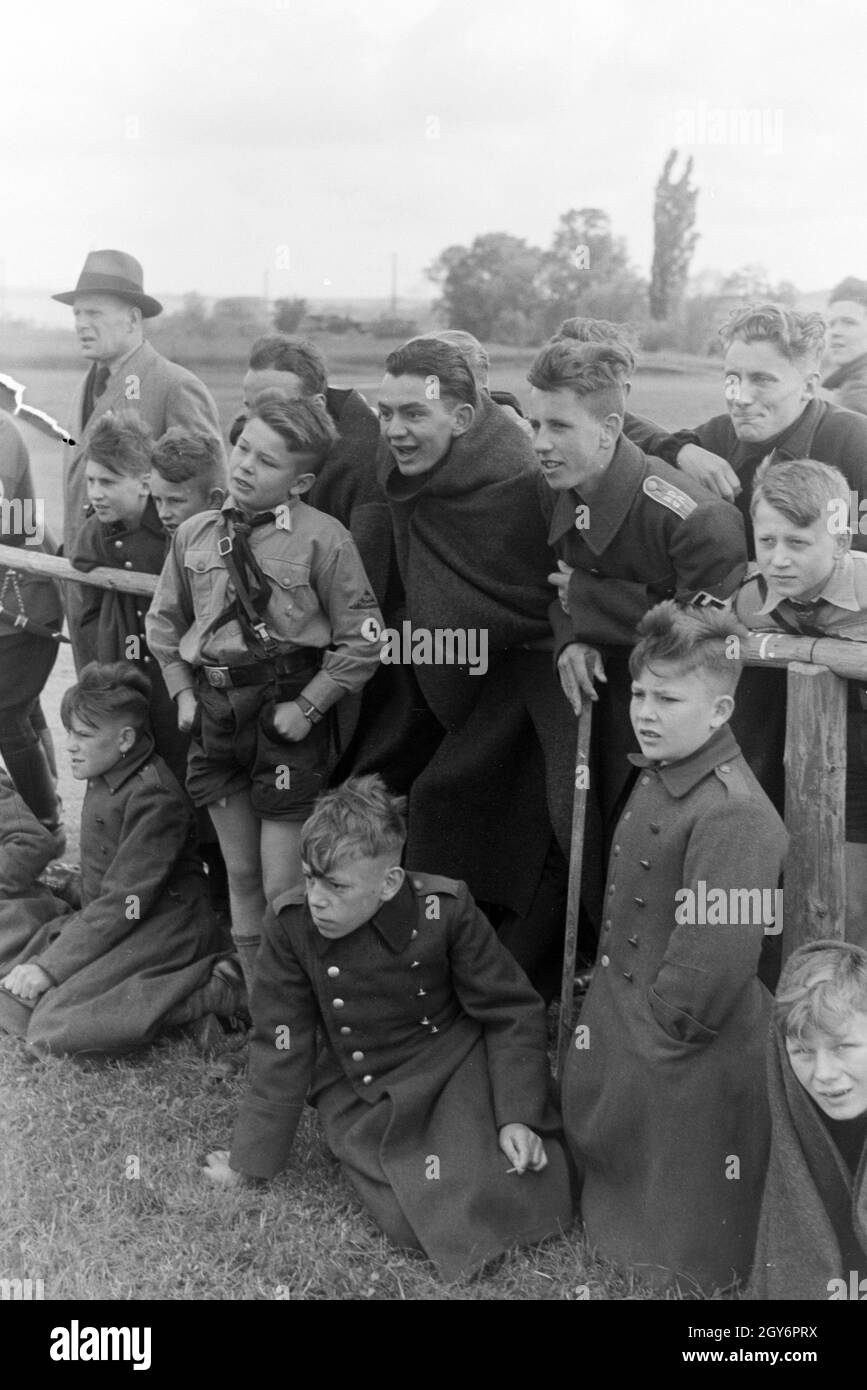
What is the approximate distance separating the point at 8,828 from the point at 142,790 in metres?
0.70

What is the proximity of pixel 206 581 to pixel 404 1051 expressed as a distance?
1.37 meters

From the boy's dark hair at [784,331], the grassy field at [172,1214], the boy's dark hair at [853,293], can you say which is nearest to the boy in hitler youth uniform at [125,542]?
the grassy field at [172,1214]

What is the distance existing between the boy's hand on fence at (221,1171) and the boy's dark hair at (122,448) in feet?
6.91

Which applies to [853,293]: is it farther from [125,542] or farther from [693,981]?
[693,981]

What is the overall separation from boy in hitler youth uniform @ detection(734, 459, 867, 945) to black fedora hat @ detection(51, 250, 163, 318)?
2.81 m

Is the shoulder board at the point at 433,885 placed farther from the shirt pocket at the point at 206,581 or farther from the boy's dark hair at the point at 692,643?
the shirt pocket at the point at 206,581

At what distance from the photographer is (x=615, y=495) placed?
346 centimetres

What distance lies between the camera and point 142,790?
4.46 m

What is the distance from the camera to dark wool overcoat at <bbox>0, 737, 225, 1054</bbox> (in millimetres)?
4379

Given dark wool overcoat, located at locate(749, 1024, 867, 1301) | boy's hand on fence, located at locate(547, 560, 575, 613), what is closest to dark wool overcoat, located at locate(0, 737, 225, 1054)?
boy's hand on fence, located at locate(547, 560, 575, 613)

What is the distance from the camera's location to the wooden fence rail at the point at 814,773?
328 centimetres

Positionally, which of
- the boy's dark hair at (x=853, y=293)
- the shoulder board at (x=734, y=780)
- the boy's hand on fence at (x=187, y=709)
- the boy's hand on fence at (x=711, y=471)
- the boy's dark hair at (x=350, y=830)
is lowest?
the boy's dark hair at (x=350, y=830)

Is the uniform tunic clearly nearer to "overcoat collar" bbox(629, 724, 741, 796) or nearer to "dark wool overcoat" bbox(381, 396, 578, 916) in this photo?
"dark wool overcoat" bbox(381, 396, 578, 916)

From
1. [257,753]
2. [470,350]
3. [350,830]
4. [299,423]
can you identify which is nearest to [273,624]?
[257,753]
